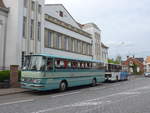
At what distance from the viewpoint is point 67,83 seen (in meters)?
16.1

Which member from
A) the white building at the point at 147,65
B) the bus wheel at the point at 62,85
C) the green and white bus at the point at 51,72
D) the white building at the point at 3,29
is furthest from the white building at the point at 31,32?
the white building at the point at 147,65

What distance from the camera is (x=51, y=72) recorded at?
46.8 feet

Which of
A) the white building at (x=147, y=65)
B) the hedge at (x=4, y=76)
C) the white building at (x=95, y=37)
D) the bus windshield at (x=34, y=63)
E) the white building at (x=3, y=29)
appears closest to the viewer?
the bus windshield at (x=34, y=63)

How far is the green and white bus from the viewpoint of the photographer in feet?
44.5

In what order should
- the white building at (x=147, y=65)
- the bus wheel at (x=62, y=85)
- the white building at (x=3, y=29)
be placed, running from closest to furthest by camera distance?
the bus wheel at (x=62, y=85), the white building at (x=3, y=29), the white building at (x=147, y=65)

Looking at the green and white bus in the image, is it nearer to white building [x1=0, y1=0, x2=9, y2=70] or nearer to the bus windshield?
the bus windshield

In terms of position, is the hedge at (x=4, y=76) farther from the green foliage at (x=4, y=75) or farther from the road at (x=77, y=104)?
the road at (x=77, y=104)

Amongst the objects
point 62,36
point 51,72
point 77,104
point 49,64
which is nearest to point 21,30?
point 49,64

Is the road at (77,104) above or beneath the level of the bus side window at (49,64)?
beneath

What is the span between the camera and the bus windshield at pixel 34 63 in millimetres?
13691

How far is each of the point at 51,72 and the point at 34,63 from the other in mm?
1418

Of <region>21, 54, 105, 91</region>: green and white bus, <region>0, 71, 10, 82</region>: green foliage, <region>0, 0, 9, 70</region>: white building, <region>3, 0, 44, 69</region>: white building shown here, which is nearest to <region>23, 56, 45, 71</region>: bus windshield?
<region>21, 54, 105, 91</region>: green and white bus

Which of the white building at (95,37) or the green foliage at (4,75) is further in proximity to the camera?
the white building at (95,37)

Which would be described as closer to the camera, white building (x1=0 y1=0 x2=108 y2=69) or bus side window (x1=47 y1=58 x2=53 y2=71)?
bus side window (x1=47 y1=58 x2=53 y2=71)
